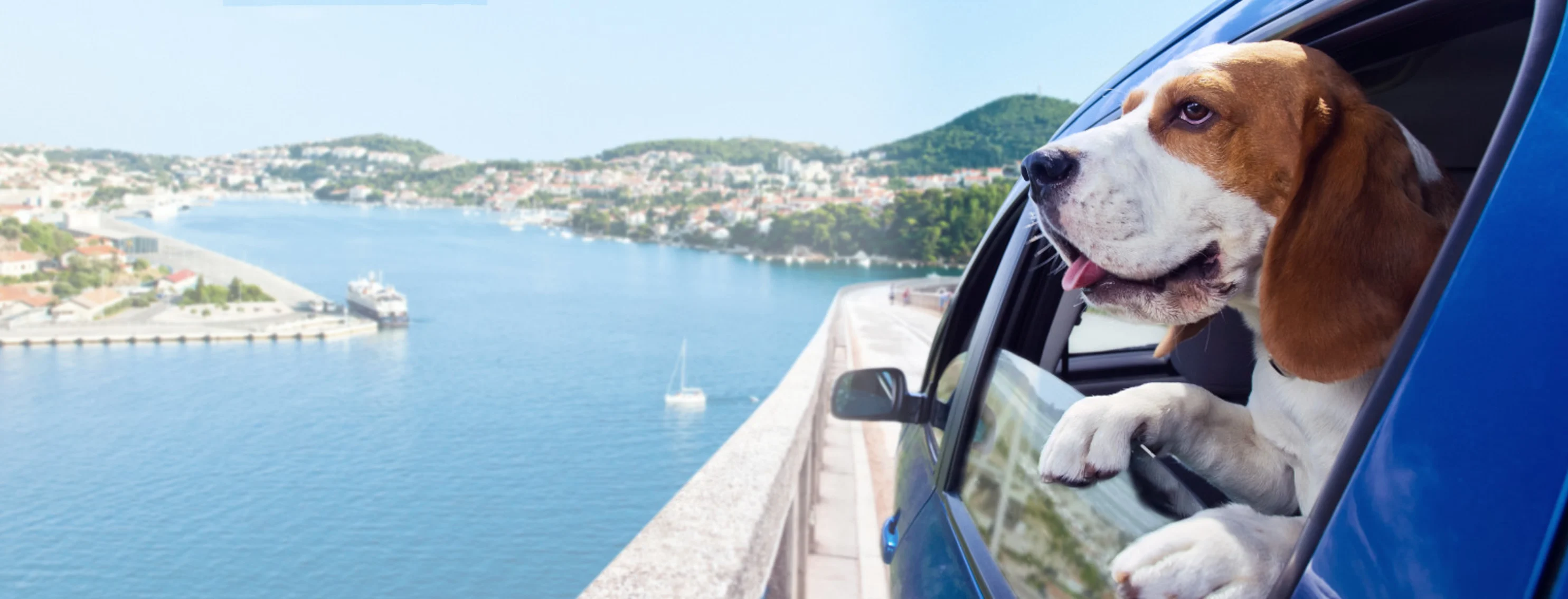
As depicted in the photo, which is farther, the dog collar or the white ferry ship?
the white ferry ship

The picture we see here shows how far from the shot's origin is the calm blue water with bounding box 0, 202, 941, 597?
2373 inches

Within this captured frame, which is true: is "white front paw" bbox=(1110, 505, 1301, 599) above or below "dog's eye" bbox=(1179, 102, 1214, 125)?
below

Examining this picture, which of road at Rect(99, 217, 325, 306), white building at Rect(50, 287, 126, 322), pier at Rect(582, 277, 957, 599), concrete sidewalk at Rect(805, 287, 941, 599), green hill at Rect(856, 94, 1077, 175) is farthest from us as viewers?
road at Rect(99, 217, 325, 306)

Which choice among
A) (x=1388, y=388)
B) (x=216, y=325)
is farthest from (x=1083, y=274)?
(x=216, y=325)

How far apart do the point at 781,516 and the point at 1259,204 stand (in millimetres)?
2453

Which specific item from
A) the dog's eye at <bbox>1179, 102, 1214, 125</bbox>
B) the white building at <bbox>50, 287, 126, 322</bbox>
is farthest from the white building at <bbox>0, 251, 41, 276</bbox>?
the dog's eye at <bbox>1179, 102, 1214, 125</bbox>

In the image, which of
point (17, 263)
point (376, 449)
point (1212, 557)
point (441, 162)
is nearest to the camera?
point (1212, 557)

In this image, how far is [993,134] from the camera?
82.6 m

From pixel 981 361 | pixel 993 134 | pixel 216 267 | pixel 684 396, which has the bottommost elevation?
pixel 684 396

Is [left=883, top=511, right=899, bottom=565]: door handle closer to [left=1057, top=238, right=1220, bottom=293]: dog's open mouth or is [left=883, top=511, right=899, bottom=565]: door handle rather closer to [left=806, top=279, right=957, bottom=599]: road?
[left=806, top=279, right=957, bottom=599]: road

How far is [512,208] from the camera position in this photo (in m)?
162

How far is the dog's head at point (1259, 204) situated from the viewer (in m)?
0.81

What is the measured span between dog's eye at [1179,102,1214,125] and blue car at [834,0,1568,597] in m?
0.11

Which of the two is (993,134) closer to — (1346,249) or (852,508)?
(852,508)
